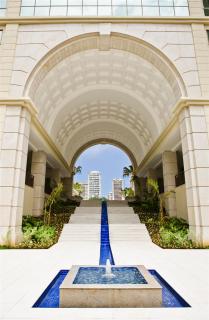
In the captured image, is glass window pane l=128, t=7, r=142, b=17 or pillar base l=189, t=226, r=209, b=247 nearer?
pillar base l=189, t=226, r=209, b=247

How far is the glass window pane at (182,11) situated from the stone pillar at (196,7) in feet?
0.83

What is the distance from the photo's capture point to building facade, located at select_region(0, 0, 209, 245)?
37.7ft

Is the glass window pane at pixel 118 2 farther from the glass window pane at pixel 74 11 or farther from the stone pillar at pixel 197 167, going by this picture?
the stone pillar at pixel 197 167

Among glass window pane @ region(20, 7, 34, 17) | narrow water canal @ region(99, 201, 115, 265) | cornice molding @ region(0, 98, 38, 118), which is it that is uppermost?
glass window pane @ region(20, 7, 34, 17)

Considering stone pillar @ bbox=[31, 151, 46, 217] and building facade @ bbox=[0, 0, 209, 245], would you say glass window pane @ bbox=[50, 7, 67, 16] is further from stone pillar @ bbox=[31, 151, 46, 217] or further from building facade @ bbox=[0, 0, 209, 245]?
stone pillar @ bbox=[31, 151, 46, 217]

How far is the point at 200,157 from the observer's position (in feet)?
37.5

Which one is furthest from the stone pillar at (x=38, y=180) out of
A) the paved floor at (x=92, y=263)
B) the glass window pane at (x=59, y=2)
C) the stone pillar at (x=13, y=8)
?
the glass window pane at (x=59, y=2)

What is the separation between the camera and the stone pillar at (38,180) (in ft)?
58.9

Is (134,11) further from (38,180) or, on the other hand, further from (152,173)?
(152,173)

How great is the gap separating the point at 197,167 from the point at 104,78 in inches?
449

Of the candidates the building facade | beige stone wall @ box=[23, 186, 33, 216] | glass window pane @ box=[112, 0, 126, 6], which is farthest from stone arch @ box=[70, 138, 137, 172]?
glass window pane @ box=[112, 0, 126, 6]

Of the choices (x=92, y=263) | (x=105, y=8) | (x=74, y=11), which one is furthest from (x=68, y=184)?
(x=92, y=263)

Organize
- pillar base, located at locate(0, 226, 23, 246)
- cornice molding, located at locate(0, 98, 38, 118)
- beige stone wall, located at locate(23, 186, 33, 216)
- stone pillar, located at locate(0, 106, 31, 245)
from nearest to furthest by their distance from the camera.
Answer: pillar base, located at locate(0, 226, 23, 246)
stone pillar, located at locate(0, 106, 31, 245)
cornice molding, located at locate(0, 98, 38, 118)
beige stone wall, located at locate(23, 186, 33, 216)

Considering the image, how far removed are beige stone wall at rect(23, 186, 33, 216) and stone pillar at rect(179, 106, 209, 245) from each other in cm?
1162
